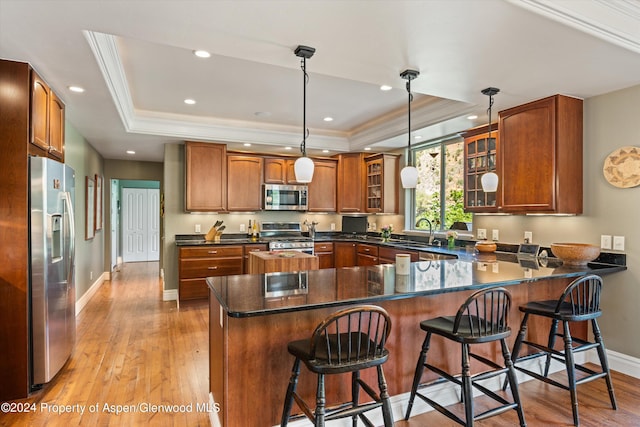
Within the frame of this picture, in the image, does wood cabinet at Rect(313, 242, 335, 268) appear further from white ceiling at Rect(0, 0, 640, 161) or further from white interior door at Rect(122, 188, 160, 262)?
white interior door at Rect(122, 188, 160, 262)

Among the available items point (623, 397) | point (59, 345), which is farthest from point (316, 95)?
point (623, 397)

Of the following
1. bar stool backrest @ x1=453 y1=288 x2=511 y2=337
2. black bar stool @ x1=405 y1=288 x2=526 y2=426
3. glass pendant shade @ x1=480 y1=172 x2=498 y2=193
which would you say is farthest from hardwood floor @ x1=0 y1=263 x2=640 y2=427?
glass pendant shade @ x1=480 y1=172 x2=498 y2=193

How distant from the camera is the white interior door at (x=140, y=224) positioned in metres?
9.52

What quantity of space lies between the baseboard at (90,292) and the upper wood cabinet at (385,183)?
449 centimetres

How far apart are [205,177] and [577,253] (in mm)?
4625

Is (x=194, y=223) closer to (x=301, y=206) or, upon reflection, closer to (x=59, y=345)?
(x=301, y=206)

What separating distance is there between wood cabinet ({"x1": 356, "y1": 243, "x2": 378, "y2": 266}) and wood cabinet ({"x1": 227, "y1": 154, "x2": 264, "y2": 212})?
5.84 ft

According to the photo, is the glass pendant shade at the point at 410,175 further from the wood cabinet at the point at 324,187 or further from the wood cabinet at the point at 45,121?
the wood cabinet at the point at 324,187

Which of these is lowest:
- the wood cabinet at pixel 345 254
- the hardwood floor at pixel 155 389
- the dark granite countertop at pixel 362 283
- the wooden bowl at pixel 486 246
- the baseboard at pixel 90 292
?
the hardwood floor at pixel 155 389

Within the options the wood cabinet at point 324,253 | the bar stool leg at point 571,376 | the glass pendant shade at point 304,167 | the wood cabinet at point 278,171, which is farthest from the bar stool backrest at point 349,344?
the wood cabinet at point 278,171

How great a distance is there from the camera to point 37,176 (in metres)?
2.57

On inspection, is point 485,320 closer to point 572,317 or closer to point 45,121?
point 572,317

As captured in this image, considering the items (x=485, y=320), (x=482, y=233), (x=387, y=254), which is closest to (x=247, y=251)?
(x=387, y=254)

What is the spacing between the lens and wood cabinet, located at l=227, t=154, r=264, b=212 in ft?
18.8
